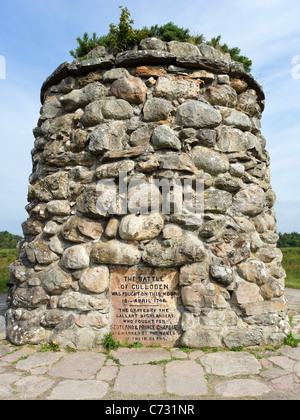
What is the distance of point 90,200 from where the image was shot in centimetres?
322

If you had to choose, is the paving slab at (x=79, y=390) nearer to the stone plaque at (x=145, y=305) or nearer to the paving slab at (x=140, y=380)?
the paving slab at (x=140, y=380)

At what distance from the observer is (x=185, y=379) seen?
2.36 m

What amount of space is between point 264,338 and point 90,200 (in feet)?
7.24

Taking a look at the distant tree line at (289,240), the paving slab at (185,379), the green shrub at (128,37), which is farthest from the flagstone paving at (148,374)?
the distant tree line at (289,240)

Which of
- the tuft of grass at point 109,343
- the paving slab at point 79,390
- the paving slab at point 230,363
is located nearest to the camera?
the paving slab at point 79,390

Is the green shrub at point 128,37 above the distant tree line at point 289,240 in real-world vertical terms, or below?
above

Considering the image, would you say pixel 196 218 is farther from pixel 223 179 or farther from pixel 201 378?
pixel 201 378

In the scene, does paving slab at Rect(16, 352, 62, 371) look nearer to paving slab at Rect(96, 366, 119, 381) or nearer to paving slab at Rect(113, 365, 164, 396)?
paving slab at Rect(96, 366, 119, 381)

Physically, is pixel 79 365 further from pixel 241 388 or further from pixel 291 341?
pixel 291 341

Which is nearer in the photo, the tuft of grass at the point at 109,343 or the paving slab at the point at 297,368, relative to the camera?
the paving slab at the point at 297,368

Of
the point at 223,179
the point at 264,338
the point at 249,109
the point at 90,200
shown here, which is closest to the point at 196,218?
the point at 223,179

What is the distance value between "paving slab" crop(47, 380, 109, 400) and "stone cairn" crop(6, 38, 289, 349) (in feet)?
2.20

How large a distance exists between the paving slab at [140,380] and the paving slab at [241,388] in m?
0.44

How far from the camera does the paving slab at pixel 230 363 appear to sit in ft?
8.20
